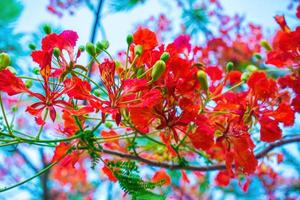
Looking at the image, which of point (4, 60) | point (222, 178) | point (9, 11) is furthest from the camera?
point (9, 11)

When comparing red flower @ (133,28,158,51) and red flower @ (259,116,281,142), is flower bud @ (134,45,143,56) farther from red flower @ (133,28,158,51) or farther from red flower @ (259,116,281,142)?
red flower @ (259,116,281,142)

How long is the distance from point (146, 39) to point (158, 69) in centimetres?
13

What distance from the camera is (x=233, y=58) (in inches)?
102

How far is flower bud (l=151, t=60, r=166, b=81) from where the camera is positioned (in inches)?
28.3

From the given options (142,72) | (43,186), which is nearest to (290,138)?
(142,72)

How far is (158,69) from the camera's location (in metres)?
0.72

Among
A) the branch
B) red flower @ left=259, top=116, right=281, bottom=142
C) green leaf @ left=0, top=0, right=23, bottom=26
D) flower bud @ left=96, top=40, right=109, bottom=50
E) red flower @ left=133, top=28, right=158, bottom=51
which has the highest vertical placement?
green leaf @ left=0, top=0, right=23, bottom=26

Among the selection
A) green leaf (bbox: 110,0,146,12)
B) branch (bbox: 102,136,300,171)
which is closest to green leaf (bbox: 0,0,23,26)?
green leaf (bbox: 110,0,146,12)

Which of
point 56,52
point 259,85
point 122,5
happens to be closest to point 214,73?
point 259,85

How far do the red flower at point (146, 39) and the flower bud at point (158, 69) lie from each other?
109 millimetres

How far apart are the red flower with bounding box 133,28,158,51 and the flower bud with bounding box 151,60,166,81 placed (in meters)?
0.11

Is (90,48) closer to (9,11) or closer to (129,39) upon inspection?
(129,39)

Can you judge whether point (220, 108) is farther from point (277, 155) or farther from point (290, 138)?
point (277, 155)

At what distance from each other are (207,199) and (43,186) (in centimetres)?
196
